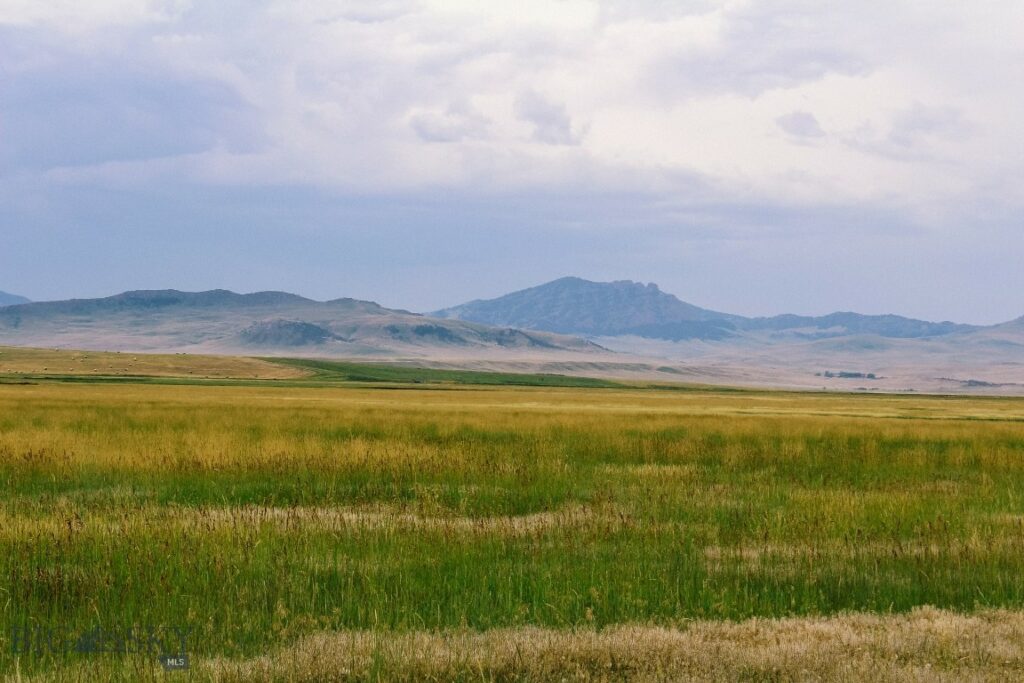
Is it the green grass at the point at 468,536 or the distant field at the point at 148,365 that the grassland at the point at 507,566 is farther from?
the distant field at the point at 148,365

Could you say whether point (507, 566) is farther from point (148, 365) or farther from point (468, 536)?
point (148, 365)

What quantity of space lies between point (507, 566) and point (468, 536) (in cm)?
213

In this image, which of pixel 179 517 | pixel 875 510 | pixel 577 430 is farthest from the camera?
pixel 577 430

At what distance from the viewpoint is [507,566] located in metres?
11.7

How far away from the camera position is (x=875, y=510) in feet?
55.5

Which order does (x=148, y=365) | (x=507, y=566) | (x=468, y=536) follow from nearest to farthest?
(x=507, y=566), (x=468, y=536), (x=148, y=365)

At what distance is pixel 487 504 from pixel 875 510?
Answer: 689 cm

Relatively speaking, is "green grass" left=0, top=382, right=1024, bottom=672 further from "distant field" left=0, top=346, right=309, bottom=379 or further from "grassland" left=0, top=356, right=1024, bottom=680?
"distant field" left=0, top=346, right=309, bottom=379

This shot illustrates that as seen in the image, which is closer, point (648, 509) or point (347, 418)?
point (648, 509)

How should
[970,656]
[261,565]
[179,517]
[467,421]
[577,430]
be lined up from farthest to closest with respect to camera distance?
[467,421], [577,430], [179,517], [261,565], [970,656]

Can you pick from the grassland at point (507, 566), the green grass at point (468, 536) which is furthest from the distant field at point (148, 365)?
the grassland at point (507, 566)

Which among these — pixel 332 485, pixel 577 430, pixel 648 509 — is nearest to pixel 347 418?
pixel 577 430

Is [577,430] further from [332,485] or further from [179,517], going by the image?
[179,517]

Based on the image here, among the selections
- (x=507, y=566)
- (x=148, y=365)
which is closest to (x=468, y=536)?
(x=507, y=566)
